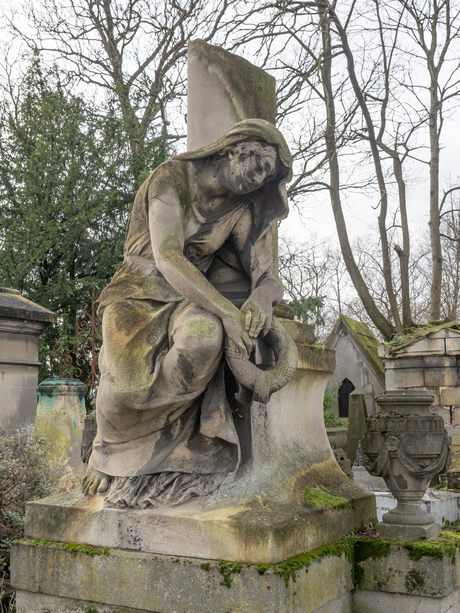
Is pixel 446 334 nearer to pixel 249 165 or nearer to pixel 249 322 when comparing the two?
pixel 249 165

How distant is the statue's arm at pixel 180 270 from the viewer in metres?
2.54

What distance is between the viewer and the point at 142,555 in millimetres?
2529

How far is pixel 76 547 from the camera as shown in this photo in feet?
8.87

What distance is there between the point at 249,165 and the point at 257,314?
68 centimetres

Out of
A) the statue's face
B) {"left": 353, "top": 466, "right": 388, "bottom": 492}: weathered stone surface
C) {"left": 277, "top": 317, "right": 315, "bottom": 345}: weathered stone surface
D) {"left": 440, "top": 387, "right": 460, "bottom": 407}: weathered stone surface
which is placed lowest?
{"left": 353, "top": 466, "right": 388, "bottom": 492}: weathered stone surface

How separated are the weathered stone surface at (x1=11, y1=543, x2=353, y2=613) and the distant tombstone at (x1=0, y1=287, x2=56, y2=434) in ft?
16.3

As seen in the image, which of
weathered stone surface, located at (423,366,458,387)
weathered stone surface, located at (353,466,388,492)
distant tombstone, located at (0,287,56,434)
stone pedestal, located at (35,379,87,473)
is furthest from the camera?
weathered stone surface, located at (423,366,458,387)

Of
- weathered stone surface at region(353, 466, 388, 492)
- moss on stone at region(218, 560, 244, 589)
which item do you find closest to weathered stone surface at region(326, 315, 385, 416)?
weathered stone surface at region(353, 466, 388, 492)

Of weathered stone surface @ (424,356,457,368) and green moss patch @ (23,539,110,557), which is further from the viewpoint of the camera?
weathered stone surface @ (424,356,457,368)

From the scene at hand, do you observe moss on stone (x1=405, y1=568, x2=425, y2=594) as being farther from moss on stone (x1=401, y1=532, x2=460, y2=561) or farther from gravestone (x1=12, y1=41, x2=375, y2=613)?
gravestone (x1=12, y1=41, x2=375, y2=613)

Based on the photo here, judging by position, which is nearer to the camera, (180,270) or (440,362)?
(180,270)

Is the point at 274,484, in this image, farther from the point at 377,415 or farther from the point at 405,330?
the point at 405,330

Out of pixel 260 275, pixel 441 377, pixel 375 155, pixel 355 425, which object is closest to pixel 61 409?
pixel 355 425

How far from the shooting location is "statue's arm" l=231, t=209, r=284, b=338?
2709 mm
